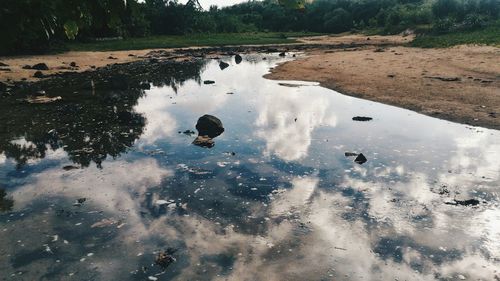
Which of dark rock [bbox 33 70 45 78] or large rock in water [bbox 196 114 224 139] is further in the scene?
dark rock [bbox 33 70 45 78]

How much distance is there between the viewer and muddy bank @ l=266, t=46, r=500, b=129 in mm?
13930

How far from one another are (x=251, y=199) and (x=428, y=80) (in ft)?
47.7

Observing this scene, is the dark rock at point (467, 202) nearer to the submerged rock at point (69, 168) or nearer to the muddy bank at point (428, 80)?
the muddy bank at point (428, 80)

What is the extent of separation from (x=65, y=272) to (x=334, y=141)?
7.94 meters

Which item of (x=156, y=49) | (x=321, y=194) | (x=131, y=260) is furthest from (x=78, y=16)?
(x=156, y=49)

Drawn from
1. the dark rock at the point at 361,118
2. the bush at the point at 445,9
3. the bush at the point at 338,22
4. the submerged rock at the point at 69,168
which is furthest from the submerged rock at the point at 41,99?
the bush at the point at 338,22

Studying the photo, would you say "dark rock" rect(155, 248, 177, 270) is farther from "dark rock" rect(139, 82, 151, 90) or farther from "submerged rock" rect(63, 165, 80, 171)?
"dark rock" rect(139, 82, 151, 90)

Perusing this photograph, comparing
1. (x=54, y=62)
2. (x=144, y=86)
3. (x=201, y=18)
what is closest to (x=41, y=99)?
(x=144, y=86)

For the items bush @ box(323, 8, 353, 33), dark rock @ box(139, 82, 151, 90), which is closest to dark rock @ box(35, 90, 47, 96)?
dark rock @ box(139, 82, 151, 90)

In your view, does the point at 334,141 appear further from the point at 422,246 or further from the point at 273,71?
the point at 273,71

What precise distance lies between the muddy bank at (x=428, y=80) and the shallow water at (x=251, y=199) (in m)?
1.39

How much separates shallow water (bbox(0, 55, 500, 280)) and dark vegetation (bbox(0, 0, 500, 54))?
3207 millimetres

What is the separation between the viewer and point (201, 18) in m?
73.9

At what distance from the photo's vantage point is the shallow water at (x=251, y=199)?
5.74 m
